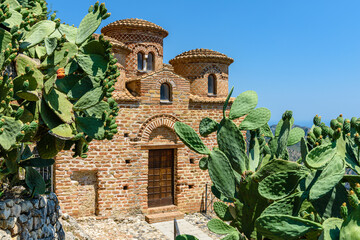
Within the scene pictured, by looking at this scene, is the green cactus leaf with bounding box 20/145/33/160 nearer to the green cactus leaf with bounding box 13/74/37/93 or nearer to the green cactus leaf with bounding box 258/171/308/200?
the green cactus leaf with bounding box 13/74/37/93

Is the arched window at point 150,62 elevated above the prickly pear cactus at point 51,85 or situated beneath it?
elevated above

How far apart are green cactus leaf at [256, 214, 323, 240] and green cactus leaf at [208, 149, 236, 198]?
0.83 meters

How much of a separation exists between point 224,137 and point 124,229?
8.01m

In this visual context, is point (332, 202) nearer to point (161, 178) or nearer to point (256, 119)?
point (256, 119)

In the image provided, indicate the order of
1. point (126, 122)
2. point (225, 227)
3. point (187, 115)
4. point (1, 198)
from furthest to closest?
1. point (187, 115)
2. point (126, 122)
3. point (1, 198)
4. point (225, 227)

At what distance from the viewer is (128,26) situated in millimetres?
13336

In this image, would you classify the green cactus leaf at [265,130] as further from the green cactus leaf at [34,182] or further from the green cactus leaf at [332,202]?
→ the green cactus leaf at [34,182]

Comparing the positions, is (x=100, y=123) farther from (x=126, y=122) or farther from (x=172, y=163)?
(x=172, y=163)

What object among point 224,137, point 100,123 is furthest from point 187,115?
point 224,137

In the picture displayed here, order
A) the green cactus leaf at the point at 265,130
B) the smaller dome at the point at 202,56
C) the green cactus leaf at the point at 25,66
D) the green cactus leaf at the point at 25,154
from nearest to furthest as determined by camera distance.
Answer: the green cactus leaf at the point at 265,130
the green cactus leaf at the point at 25,66
the green cactus leaf at the point at 25,154
the smaller dome at the point at 202,56

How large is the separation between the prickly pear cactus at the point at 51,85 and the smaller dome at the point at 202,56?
801 centimetres

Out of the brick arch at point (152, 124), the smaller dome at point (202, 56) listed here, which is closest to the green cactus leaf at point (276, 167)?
the brick arch at point (152, 124)

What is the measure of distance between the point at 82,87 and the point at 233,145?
313cm

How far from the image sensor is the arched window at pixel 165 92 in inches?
464
